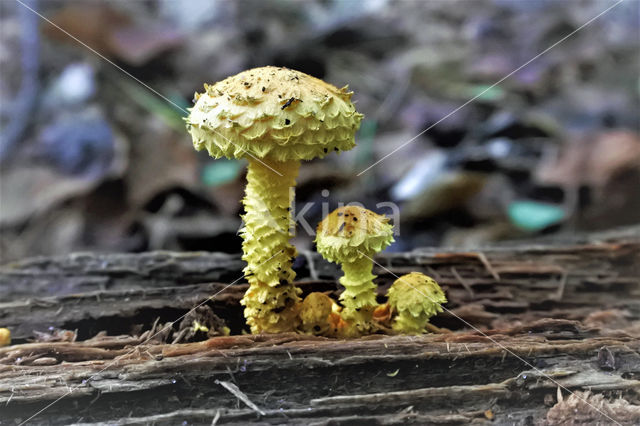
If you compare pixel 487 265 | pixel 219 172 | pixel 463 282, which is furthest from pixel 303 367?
pixel 219 172

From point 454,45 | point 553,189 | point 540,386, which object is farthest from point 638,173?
point 540,386

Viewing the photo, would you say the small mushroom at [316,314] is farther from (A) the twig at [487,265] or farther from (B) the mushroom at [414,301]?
(A) the twig at [487,265]

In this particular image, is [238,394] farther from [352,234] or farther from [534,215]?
[534,215]

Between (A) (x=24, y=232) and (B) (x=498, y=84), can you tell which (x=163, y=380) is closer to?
(A) (x=24, y=232)

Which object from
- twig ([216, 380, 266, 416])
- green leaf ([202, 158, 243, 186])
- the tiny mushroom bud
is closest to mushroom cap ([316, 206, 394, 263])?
twig ([216, 380, 266, 416])

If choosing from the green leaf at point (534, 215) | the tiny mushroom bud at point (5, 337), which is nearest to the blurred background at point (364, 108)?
the green leaf at point (534, 215)
